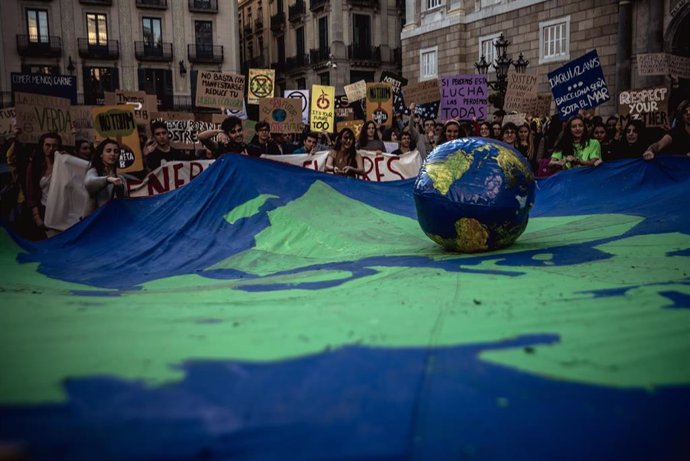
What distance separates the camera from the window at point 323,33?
37531mm

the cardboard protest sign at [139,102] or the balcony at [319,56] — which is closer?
the cardboard protest sign at [139,102]

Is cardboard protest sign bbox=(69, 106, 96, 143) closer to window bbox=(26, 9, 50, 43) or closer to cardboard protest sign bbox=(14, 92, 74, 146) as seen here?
cardboard protest sign bbox=(14, 92, 74, 146)

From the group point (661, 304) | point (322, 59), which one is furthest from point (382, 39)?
point (661, 304)

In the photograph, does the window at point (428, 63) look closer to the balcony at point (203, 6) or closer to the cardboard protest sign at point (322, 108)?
the cardboard protest sign at point (322, 108)

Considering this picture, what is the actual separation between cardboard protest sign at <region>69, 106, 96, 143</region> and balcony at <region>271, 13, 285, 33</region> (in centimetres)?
3450

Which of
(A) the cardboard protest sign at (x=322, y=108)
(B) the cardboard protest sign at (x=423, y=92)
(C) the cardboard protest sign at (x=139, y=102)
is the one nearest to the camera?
(C) the cardboard protest sign at (x=139, y=102)

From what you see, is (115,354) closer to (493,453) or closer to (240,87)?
(493,453)

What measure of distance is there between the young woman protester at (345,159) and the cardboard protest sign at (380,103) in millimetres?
3685

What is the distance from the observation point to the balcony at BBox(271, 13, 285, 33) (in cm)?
4225

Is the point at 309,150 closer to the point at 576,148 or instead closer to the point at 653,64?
the point at 576,148

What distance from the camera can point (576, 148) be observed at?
780 cm

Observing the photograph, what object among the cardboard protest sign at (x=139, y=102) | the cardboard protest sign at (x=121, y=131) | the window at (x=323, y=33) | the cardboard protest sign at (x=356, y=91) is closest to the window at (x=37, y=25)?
the window at (x=323, y=33)

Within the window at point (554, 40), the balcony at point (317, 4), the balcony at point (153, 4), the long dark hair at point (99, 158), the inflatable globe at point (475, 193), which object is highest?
the balcony at point (317, 4)

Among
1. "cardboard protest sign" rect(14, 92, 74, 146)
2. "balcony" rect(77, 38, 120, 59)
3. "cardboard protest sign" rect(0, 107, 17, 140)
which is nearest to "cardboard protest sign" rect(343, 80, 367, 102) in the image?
"cardboard protest sign" rect(14, 92, 74, 146)
